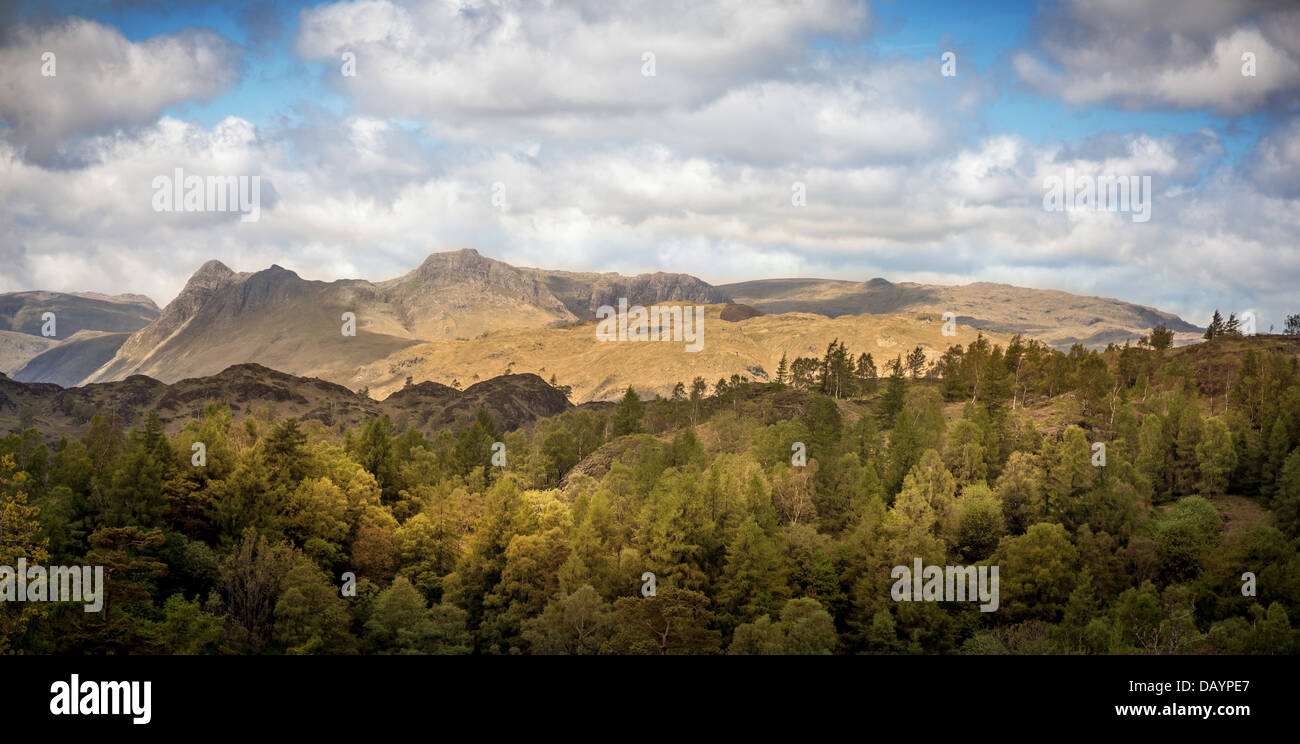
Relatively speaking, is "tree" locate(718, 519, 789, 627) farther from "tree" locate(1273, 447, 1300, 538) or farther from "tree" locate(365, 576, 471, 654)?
"tree" locate(1273, 447, 1300, 538)

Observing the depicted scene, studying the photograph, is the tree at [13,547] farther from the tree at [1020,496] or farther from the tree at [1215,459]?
the tree at [1215,459]

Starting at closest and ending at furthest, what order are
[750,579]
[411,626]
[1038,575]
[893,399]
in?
[411,626]
[1038,575]
[750,579]
[893,399]

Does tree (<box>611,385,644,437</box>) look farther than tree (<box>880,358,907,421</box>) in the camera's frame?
Yes

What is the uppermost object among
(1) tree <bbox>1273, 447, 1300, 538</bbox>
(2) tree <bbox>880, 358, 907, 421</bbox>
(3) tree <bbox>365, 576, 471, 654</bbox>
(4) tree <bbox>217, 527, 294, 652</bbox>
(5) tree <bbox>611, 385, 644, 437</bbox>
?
(2) tree <bbox>880, 358, 907, 421</bbox>

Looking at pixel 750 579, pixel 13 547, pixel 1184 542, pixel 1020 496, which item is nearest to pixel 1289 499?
pixel 1184 542

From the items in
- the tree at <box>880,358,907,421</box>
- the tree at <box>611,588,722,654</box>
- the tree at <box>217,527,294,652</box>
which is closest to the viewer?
the tree at <box>217,527,294,652</box>

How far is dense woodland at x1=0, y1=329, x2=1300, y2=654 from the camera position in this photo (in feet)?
255

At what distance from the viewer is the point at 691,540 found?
97.8 metres

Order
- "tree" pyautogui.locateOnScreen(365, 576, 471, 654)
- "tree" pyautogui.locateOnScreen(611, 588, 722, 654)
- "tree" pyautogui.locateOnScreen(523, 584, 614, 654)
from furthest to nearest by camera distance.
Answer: "tree" pyautogui.locateOnScreen(365, 576, 471, 654)
"tree" pyautogui.locateOnScreen(523, 584, 614, 654)
"tree" pyautogui.locateOnScreen(611, 588, 722, 654)

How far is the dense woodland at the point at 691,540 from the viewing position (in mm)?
77875

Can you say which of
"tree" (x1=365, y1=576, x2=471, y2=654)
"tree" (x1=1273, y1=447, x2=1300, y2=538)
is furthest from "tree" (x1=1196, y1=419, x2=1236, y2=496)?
"tree" (x1=365, y1=576, x2=471, y2=654)

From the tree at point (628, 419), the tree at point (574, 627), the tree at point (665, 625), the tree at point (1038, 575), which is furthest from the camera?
the tree at point (628, 419)

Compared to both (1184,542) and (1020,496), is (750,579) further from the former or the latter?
(1184,542)

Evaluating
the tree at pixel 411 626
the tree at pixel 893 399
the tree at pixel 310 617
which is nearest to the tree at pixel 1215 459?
the tree at pixel 893 399
